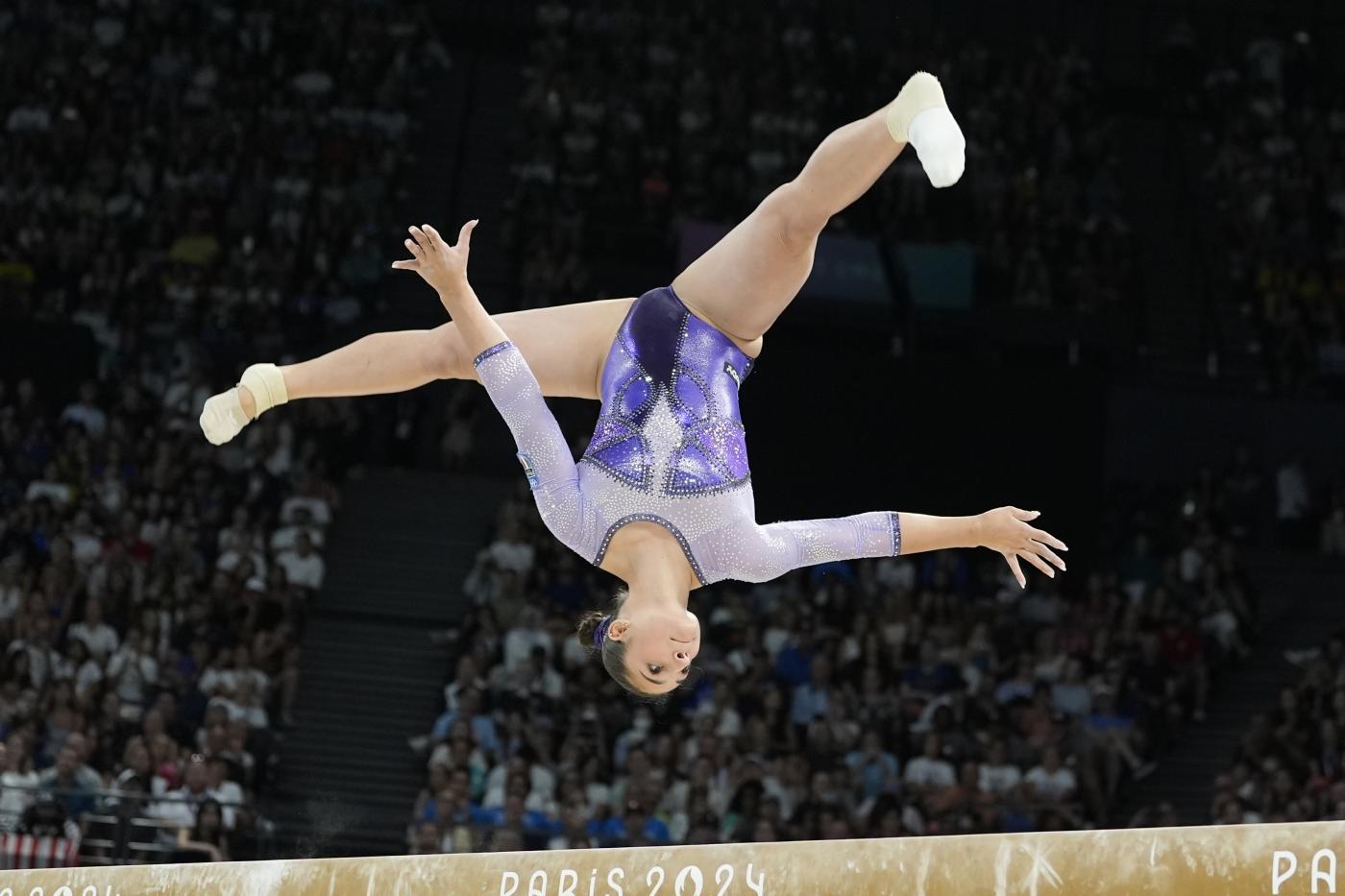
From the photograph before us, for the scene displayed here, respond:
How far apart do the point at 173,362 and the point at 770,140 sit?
5865mm

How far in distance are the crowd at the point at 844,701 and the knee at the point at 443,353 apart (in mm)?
4512

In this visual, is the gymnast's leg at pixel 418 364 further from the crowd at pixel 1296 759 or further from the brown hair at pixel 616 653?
the crowd at pixel 1296 759

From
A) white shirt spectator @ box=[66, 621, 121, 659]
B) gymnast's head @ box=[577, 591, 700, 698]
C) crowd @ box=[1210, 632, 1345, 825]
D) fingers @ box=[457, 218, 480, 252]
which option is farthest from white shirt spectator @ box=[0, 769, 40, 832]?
crowd @ box=[1210, 632, 1345, 825]

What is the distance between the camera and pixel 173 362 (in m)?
15.5

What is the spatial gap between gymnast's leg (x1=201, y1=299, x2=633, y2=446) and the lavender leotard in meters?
0.24

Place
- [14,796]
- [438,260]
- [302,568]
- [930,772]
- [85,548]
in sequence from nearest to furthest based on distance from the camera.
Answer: [438,260] → [14,796] → [930,772] → [85,548] → [302,568]

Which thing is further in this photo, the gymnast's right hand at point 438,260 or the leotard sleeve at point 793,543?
the leotard sleeve at point 793,543

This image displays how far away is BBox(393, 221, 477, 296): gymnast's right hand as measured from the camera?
5.00 metres

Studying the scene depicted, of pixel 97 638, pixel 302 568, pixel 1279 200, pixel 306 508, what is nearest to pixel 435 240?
pixel 97 638

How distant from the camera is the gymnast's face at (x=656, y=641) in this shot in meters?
5.24

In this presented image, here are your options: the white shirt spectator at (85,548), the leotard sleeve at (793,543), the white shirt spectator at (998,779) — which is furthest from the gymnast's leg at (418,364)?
the white shirt spectator at (85,548)

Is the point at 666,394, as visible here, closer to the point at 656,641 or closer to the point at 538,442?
the point at 538,442

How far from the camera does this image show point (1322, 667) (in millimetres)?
13289

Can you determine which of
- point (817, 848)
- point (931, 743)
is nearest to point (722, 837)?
point (931, 743)
